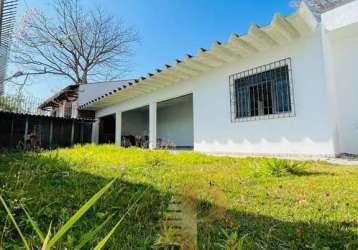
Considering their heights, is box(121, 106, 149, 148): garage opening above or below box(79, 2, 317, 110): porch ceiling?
below

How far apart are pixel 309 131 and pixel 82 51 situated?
906 inches

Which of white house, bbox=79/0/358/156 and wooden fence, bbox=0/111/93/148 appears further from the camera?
wooden fence, bbox=0/111/93/148

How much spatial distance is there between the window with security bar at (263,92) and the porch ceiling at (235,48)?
555 mm

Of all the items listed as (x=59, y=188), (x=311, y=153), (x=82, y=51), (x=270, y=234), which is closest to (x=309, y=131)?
(x=311, y=153)

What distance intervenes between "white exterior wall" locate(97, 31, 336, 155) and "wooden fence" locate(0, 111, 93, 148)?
7.90m

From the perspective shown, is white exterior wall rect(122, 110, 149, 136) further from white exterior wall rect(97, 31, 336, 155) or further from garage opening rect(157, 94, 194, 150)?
white exterior wall rect(97, 31, 336, 155)

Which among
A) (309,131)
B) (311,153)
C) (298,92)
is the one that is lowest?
(311,153)

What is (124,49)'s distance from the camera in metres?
25.5

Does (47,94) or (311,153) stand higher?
(47,94)

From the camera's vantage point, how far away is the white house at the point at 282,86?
5.41m

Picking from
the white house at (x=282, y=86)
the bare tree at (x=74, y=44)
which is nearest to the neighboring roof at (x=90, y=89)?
the bare tree at (x=74, y=44)

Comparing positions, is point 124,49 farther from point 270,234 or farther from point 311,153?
point 270,234

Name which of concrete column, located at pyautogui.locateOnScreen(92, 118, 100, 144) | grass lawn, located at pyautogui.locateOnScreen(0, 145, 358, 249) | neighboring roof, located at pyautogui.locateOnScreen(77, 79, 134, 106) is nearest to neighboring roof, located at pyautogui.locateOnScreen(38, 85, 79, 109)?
neighboring roof, located at pyautogui.locateOnScreen(77, 79, 134, 106)

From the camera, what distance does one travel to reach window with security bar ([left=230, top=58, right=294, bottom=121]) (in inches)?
240
